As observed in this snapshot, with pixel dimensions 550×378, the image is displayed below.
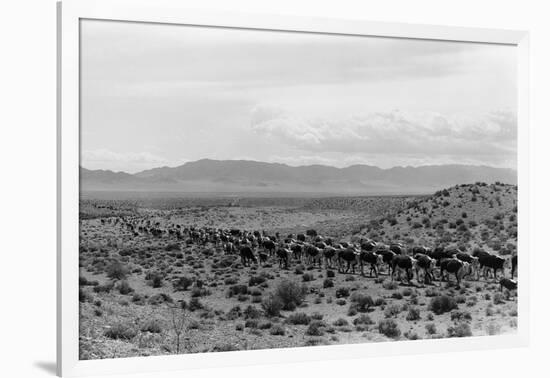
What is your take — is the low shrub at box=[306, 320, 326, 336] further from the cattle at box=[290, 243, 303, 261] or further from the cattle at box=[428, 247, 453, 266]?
the cattle at box=[428, 247, 453, 266]

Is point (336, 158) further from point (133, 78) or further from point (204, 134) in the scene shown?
point (133, 78)

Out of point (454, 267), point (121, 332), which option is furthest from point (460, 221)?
point (121, 332)

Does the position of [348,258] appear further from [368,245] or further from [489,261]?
[489,261]

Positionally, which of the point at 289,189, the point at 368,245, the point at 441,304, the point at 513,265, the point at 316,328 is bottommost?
the point at 316,328

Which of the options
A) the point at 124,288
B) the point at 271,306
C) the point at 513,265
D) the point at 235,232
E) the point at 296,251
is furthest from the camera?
the point at 513,265

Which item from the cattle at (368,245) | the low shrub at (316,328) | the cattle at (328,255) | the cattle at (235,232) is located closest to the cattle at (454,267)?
the cattle at (368,245)

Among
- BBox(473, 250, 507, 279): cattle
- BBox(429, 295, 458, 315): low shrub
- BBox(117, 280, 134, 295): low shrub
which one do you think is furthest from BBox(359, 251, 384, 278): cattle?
BBox(117, 280, 134, 295): low shrub

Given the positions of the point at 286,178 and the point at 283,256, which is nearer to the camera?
the point at 286,178
